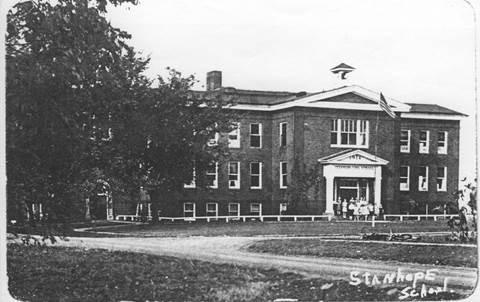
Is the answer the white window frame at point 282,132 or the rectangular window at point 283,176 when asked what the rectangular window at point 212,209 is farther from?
the white window frame at point 282,132

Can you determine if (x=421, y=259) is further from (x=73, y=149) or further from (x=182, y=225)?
(x=73, y=149)

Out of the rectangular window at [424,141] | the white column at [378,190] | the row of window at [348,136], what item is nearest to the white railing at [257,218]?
the white column at [378,190]

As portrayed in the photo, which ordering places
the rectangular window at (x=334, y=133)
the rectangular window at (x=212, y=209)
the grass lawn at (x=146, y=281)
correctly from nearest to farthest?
the grass lawn at (x=146, y=281) → the rectangular window at (x=212, y=209) → the rectangular window at (x=334, y=133)

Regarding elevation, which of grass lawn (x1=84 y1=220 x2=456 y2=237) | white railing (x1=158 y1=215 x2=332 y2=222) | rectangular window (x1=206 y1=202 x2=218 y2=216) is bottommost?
grass lawn (x1=84 y1=220 x2=456 y2=237)

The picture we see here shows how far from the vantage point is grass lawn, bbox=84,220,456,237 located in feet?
20.3

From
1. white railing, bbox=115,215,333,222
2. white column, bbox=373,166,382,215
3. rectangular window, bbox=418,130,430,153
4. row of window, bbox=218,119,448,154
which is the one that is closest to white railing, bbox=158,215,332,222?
white railing, bbox=115,215,333,222

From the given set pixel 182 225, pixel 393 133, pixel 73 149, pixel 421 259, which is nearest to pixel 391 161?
pixel 393 133

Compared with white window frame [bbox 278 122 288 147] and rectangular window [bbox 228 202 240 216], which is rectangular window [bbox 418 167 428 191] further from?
rectangular window [bbox 228 202 240 216]

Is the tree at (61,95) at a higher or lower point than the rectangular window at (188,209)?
higher

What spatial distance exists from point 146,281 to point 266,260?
0.96 metres

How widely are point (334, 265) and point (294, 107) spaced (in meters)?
1.32

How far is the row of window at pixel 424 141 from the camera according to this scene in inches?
255

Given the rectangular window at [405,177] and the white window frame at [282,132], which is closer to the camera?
the white window frame at [282,132]

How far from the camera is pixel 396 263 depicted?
6336 millimetres
